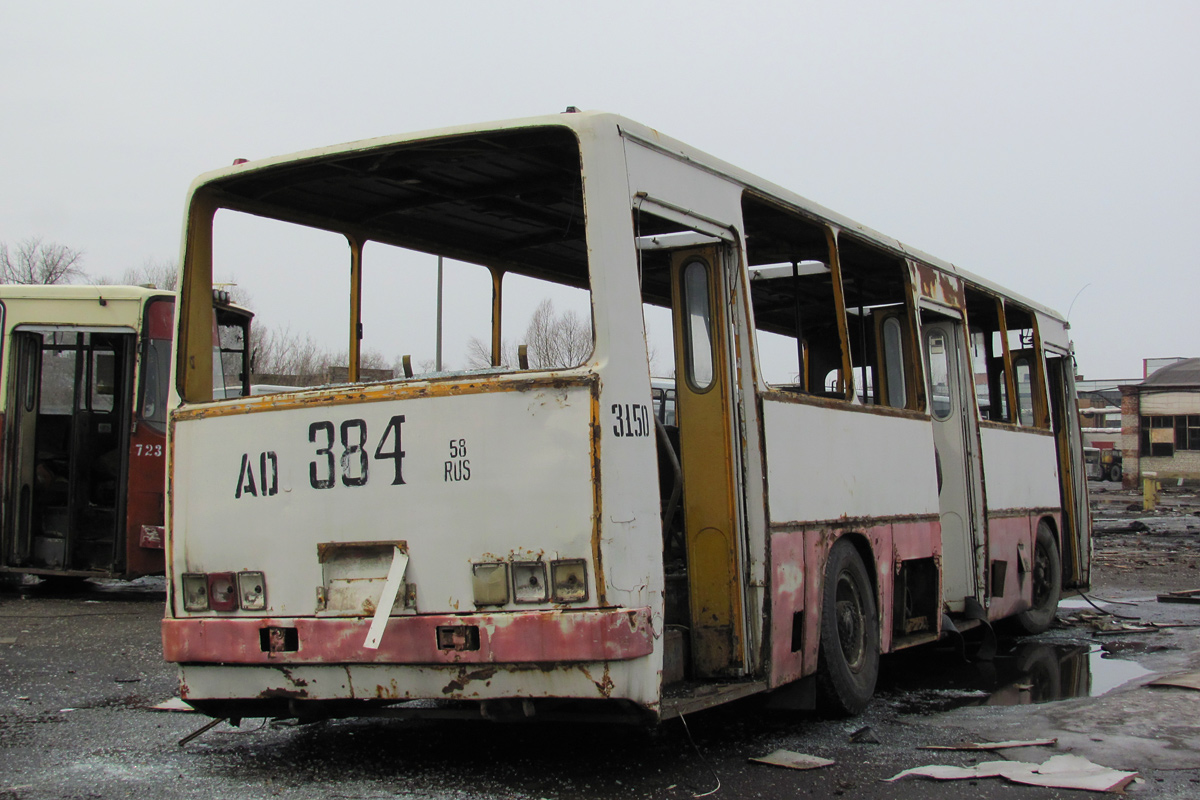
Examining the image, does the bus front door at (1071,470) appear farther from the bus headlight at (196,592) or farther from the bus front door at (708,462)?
the bus headlight at (196,592)

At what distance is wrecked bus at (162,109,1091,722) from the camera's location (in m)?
4.89

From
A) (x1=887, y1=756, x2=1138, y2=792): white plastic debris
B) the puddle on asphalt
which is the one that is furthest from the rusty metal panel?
(x1=887, y1=756, x2=1138, y2=792): white plastic debris

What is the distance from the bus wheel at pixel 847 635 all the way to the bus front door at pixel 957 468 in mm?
2148

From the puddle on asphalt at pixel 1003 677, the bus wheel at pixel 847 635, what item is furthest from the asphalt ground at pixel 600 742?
the bus wheel at pixel 847 635

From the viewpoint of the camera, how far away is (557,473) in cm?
486

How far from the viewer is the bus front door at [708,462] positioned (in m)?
5.77

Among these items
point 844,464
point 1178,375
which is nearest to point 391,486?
point 844,464

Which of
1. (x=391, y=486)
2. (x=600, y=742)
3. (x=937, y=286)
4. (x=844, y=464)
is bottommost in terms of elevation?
(x=600, y=742)

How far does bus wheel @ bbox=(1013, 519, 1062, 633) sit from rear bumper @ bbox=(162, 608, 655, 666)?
7.15m

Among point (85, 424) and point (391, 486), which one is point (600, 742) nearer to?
point (391, 486)

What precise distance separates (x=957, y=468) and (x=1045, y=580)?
2.60 metres

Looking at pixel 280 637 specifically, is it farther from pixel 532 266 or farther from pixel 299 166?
pixel 532 266

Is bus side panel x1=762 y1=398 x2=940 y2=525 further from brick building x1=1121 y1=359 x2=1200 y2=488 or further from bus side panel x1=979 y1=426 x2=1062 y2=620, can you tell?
brick building x1=1121 y1=359 x2=1200 y2=488

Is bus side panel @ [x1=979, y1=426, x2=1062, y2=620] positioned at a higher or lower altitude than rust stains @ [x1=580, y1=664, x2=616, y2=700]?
higher
